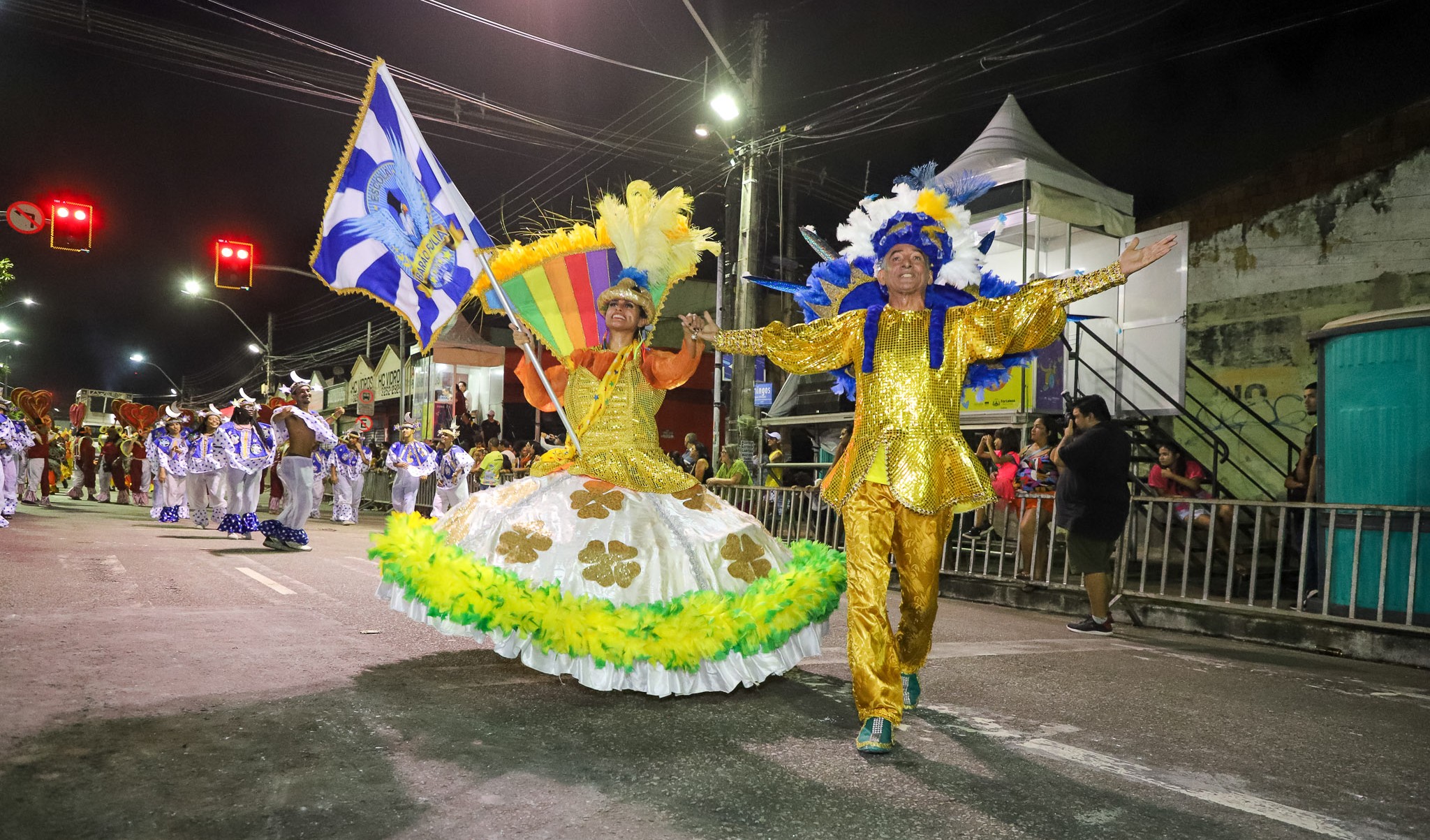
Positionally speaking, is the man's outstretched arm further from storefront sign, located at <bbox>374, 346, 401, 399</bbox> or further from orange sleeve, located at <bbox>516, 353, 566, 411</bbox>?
storefront sign, located at <bbox>374, 346, 401, 399</bbox>

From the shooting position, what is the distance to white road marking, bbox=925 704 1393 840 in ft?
9.64

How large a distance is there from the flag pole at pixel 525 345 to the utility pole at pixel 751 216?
9700mm

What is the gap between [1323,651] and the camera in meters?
6.87

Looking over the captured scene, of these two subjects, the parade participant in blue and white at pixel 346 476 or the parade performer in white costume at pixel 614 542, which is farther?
the parade participant in blue and white at pixel 346 476

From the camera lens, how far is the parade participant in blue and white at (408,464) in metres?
17.4

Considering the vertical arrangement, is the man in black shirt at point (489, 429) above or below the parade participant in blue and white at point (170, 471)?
above

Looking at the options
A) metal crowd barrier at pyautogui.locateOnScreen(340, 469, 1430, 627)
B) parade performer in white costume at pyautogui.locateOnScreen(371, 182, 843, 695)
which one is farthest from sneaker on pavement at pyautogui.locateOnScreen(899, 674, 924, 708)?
→ metal crowd barrier at pyautogui.locateOnScreen(340, 469, 1430, 627)

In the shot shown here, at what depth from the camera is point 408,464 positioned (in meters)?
17.4

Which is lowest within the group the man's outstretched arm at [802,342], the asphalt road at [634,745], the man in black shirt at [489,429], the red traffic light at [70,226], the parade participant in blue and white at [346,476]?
the parade participant in blue and white at [346,476]

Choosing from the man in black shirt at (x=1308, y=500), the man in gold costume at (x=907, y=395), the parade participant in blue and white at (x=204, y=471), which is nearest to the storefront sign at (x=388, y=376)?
the parade participant in blue and white at (x=204, y=471)

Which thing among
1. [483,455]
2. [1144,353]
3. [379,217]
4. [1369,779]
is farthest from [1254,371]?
[483,455]

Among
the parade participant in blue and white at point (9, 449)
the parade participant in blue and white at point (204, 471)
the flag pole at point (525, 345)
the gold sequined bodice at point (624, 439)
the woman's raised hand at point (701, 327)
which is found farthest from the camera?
the parade participant in blue and white at point (204, 471)

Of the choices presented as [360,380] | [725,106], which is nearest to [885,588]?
[725,106]

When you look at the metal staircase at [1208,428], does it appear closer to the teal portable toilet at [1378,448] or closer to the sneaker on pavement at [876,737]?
the teal portable toilet at [1378,448]
